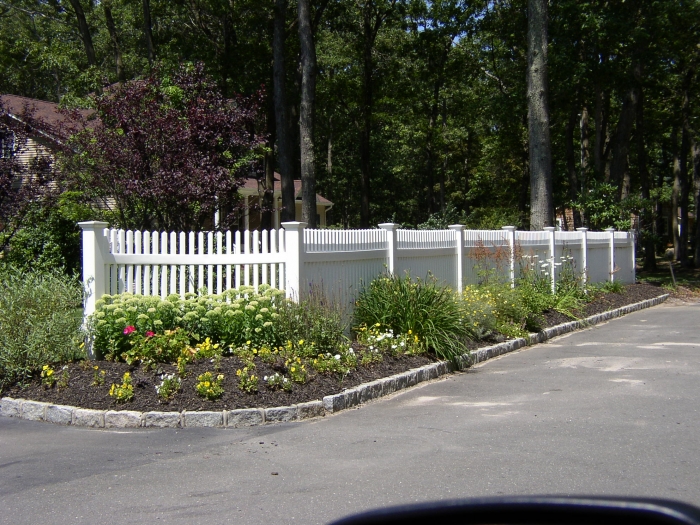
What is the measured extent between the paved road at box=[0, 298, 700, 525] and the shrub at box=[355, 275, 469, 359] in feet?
4.62

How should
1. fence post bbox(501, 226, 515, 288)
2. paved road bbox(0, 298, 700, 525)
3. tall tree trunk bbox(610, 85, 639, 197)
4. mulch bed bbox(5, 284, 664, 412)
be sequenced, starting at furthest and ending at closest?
tall tree trunk bbox(610, 85, 639, 197)
fence post bbox(501, 226, 515, 288)
mulch bed bbox(5, 284, 664, 412)
paved road bbox(0, 298, 700, 525)

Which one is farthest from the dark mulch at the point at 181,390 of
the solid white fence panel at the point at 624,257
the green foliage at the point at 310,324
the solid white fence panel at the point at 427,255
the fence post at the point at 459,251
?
the solid white fence panel at the point at 624,257

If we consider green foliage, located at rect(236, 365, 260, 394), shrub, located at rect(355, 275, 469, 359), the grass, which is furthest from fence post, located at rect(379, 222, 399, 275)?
the grass

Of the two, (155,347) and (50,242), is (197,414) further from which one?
(50,242)

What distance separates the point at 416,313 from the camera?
37.9ft

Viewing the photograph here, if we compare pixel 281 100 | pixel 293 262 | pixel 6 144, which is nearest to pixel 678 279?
pixel 281 100

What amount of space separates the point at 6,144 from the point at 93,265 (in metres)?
6.78

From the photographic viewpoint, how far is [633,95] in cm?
2847

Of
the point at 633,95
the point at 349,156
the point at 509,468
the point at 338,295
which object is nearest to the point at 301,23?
the point at 338,295

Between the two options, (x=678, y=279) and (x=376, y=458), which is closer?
(x=376, y=458)

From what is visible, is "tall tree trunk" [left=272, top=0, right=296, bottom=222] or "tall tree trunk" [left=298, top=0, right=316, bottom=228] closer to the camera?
"tall tree trunk" [left=298, top=0, right=316, bottom=228]

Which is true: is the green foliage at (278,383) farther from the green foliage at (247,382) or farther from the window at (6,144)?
the window at (6,144)

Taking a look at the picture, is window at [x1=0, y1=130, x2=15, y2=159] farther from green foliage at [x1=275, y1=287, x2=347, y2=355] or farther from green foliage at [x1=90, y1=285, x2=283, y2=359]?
green foliage at [x1=275, y1=287, x2=347, y2=355]

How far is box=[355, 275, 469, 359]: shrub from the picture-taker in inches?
447
